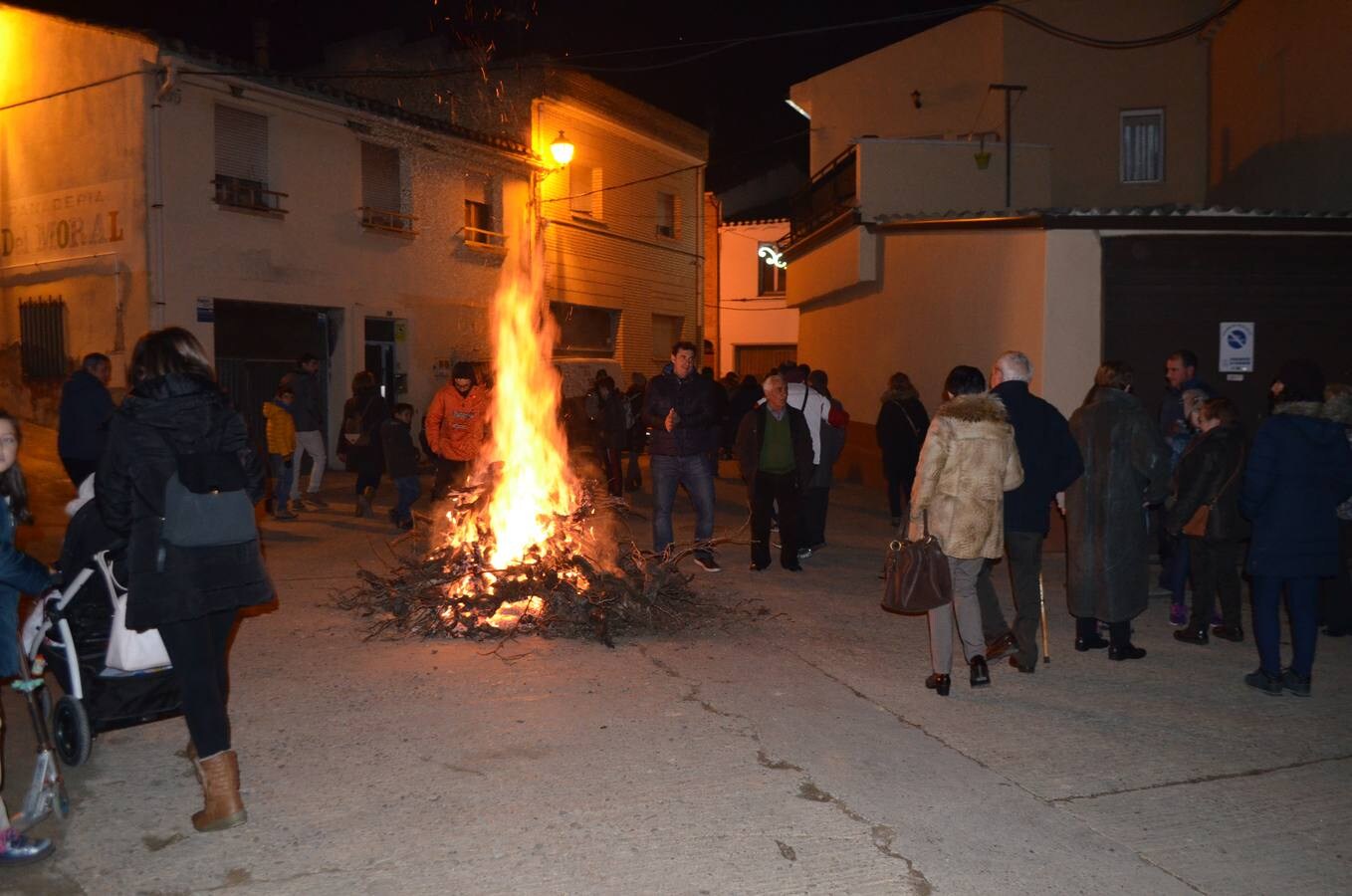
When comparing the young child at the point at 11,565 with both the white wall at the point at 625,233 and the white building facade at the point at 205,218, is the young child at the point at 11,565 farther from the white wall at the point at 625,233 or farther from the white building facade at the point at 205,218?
the white wall at the point at 625,233

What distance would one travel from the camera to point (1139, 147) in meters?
19.7

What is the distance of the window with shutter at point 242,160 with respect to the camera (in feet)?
59.4

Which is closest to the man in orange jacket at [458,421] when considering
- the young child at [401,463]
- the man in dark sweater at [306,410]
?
the young child at [401,463]

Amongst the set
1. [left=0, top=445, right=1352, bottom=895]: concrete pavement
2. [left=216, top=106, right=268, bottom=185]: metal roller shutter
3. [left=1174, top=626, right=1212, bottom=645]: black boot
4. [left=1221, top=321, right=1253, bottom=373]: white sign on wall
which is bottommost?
[left=0, top=445, right=1352, bottom=895]: concrete pavement

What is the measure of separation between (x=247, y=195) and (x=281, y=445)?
7.42 metres

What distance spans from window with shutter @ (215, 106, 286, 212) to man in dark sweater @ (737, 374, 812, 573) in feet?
39.2

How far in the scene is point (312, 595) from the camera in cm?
870

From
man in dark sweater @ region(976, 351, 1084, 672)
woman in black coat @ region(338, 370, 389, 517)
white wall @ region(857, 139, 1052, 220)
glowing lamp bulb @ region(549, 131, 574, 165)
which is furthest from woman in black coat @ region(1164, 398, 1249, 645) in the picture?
glowing lamp bulb @ region(549, 131, 574, 165)

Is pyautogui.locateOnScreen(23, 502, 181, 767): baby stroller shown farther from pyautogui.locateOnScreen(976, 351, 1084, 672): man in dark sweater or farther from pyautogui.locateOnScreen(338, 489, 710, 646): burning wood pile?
pyautogui.locateOnScreen(976, 351, 1084, 672): man in dark sweater

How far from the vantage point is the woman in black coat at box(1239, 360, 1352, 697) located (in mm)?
6168

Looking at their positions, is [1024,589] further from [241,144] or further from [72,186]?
[72,186]

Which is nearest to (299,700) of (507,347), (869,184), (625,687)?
(625,687)

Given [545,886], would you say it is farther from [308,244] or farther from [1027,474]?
[308,244]

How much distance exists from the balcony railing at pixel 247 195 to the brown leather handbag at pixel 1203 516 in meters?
15.7
